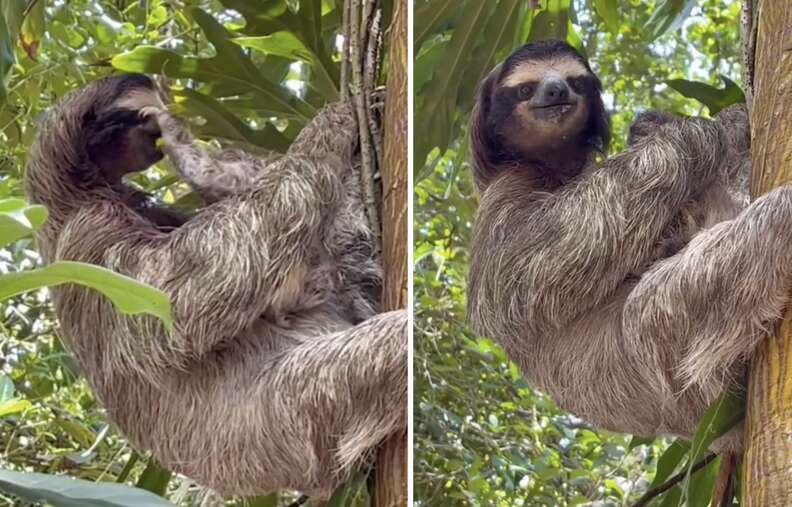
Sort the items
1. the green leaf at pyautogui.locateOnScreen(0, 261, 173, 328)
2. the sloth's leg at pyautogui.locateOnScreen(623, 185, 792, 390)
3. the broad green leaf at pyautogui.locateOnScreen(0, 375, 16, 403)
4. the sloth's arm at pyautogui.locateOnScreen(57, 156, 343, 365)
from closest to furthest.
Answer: the sloth's leg at pyautogui.locateOnScreen(623, 185, 792, 390) < the green leaf at pyautogui.locateOnScreen(0, 261, 173, 328) < the sloth's arm at pyautogui.locateOnScreen(57, 156, 343, 365) < the broad green leaf at pyautogui.locateOnScreen(0, 375, 16, 403)

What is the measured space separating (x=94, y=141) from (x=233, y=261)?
595 mm

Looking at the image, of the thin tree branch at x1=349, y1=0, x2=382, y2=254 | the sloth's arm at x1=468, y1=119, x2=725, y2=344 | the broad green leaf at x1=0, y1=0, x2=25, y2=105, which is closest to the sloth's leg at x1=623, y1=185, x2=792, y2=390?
the sloth's arm at x1=468, y1=119, x2=725, y2=344

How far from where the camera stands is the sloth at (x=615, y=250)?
1.67 metres

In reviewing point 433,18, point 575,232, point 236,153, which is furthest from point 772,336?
point 236,153

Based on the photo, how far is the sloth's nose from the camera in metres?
2.00

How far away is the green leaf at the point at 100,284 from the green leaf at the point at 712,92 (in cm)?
111

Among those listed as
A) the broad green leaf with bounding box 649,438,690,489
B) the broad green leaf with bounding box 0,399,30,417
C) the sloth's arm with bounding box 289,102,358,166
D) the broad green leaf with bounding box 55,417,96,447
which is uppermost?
the sloth's arm with bounding box 289,102,358,166

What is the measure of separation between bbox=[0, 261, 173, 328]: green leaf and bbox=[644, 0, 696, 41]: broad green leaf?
44.7 inches

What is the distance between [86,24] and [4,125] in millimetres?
385

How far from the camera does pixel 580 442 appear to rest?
1.86m

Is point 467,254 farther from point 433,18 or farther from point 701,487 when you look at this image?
point 701,487

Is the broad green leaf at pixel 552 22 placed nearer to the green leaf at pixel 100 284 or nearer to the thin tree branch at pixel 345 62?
the thin tree branch at pixel 345 62

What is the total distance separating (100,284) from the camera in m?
1.85

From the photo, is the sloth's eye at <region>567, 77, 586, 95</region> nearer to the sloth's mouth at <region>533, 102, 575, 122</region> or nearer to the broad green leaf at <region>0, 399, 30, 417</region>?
the sloth's mouth at <region>533, 102, 575, 122</region>
